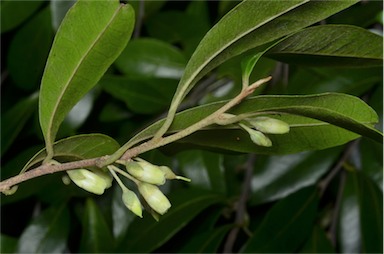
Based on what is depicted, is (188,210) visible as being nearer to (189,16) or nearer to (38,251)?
(38,251)

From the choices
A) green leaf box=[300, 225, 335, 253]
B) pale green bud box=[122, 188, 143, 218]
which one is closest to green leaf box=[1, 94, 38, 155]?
green leaf box=[300, 225, 335, 253]

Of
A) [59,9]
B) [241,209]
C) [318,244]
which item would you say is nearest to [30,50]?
[59,9]

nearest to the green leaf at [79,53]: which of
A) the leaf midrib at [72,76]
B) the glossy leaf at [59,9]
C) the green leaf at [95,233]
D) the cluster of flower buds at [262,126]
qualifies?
the leaf midrib at [72,76]

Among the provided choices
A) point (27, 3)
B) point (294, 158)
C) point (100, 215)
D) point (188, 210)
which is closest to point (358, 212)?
point (294, 158)

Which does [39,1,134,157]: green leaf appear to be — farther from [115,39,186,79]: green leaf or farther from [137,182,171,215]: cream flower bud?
[115,39,186,79]: green leaf

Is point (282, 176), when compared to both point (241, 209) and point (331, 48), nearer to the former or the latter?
point (241, 209)
